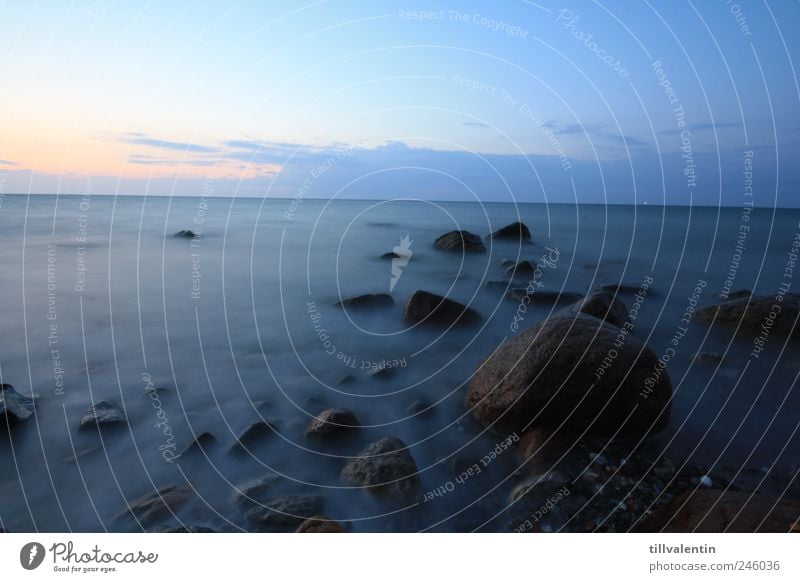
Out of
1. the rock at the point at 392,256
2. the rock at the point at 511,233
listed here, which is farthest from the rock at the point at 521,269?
the rock at the point at 511,233

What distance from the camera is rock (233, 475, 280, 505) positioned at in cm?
351

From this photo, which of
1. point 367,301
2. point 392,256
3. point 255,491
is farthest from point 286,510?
point 392,256

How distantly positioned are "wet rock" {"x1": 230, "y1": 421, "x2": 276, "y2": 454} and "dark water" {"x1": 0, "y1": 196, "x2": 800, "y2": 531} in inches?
3.1

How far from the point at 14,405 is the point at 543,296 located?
7.38m

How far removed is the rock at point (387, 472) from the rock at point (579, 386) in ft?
3.20

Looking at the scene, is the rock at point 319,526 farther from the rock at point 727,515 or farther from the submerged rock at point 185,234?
the submerged rock at point 185,234

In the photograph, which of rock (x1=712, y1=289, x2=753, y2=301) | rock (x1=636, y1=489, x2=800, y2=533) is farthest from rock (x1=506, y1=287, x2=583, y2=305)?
rock (x1=636, y1=489, x2=800, y2=533)

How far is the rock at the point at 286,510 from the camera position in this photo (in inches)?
130

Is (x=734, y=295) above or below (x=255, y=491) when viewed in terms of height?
above

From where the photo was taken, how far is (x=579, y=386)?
4098 mm

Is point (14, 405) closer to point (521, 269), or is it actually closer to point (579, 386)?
point (579, 386)

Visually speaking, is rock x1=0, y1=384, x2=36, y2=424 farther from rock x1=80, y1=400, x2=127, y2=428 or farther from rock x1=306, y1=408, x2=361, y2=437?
rock x1=306, y1=408, x2=361, y2=437
